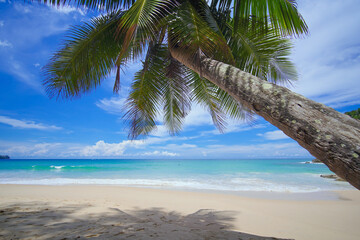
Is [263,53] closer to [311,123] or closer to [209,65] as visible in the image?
[209,65]

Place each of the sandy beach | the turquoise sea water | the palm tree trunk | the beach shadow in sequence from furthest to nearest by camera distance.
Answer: the turquoise sea water → the sandy beach → the beach shadow → the palm tree trunk

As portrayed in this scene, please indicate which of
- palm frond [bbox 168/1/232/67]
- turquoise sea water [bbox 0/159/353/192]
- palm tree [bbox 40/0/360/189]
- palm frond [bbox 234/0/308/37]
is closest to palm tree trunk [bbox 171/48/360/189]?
palm tree [bbox 40/0/360/189]

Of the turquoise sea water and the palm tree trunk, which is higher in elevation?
the palm tree trunk

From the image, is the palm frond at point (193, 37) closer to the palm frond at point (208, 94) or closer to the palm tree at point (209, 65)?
the palm tree at point (209, 65)

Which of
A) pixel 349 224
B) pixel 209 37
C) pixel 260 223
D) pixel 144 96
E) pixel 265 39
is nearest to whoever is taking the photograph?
pixel 209 37

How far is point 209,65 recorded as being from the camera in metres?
2.82

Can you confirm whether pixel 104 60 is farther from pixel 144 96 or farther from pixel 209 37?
pixel 209 37

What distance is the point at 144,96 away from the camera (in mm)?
5398

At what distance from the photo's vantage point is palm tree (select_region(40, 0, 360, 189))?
148 cm

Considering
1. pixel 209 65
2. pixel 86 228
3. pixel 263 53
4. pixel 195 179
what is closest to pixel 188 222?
pixel 86 228

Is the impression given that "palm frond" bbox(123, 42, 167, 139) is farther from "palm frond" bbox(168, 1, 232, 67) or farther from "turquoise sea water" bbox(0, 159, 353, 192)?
"turquoise sea water" bbox(0, 159, 353, 192)

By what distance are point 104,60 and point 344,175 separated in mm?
5108

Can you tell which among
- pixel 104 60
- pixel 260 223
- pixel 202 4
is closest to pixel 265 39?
pixel 202 4

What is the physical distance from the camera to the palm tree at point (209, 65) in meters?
1.48
